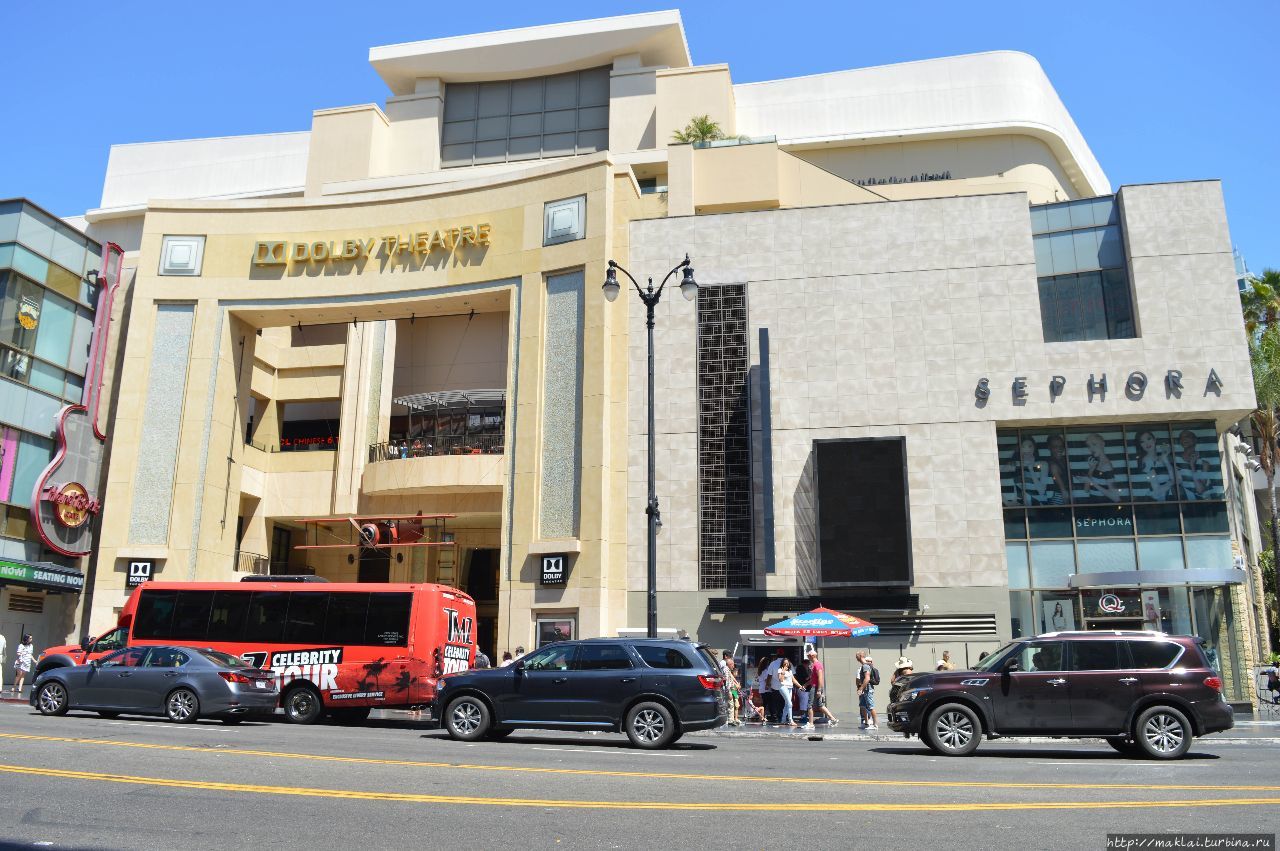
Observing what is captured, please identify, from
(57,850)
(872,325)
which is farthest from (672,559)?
(57,850)

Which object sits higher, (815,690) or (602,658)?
(602,658)

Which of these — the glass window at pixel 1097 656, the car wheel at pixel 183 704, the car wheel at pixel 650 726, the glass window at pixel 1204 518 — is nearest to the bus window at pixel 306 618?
the car wheel at pixel 183 704

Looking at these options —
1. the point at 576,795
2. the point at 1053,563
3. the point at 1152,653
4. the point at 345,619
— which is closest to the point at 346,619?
the point at 345,619

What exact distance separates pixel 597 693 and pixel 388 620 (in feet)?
25.2

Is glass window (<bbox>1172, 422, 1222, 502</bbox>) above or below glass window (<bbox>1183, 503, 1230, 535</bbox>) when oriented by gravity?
above

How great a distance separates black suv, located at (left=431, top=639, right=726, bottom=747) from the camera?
1589 cm

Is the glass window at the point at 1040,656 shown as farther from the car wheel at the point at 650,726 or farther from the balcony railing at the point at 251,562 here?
the balcony railing at the point at 251,562

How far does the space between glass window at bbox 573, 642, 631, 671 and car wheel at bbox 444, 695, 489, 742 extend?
176cm

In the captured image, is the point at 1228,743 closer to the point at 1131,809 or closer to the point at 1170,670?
the point at 1170,670

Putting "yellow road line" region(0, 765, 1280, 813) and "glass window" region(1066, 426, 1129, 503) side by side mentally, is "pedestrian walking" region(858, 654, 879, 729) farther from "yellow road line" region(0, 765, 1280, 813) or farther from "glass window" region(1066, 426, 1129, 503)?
"yellow road line" region(0, 765, 1280, 813)

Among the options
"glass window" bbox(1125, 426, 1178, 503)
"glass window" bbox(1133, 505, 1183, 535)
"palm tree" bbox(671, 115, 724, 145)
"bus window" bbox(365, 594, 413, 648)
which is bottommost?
"bus window" bbox(365, 594, 413, 648)

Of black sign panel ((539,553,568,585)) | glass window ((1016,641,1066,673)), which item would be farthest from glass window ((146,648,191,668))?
glass window ((1016,641,1066,673))

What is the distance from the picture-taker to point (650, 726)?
15.9 m

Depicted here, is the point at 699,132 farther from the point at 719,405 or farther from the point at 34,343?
the point at 34,343
